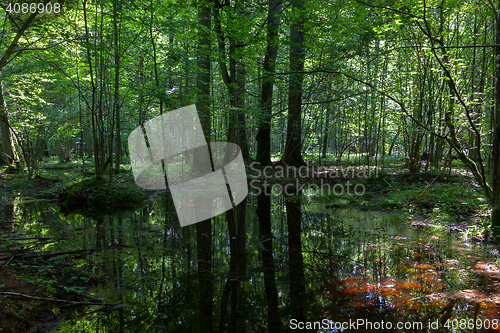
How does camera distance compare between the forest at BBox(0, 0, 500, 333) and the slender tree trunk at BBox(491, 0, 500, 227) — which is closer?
the forest at BBox(0, 0, 500, 333)

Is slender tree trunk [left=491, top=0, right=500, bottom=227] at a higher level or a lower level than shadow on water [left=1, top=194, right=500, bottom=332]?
higher

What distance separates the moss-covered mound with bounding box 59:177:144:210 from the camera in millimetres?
7980

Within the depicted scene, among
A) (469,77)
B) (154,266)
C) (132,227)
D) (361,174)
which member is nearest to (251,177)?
(361,174)

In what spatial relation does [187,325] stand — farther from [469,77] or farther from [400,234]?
[469,77]

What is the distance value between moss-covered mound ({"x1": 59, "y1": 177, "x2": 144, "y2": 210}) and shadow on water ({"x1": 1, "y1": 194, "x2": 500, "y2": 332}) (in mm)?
1714

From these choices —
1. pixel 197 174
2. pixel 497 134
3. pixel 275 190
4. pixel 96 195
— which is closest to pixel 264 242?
pixel 497 134

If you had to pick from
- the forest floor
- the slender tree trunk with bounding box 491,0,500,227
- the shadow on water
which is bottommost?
the shadow on water

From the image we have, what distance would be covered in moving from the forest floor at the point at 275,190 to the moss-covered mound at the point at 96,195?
0.05m

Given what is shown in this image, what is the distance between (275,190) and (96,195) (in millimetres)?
5867

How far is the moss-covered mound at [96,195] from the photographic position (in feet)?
26.2

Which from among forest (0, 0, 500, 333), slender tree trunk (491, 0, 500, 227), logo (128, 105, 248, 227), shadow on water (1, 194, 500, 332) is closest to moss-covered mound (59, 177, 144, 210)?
forest (0, 0, 500, 333)

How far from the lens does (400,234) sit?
5.27m

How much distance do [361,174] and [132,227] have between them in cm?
930

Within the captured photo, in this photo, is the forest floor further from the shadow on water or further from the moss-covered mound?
the shadow on water
